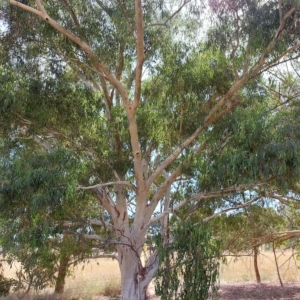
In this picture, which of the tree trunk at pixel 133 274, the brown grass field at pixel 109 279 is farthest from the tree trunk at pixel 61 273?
the tree trunk at pixel 133 274

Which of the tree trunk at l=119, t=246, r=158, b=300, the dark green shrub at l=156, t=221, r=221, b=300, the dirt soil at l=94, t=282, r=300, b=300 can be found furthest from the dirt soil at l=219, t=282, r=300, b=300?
the dark green shrub at l=156, t=221, r=221, b=300

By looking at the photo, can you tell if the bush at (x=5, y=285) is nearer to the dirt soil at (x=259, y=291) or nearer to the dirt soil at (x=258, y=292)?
the dirt soil at (x=258, y=292)

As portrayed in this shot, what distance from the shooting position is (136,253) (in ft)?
28.0

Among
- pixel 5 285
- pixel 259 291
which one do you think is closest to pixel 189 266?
pixel 5 285

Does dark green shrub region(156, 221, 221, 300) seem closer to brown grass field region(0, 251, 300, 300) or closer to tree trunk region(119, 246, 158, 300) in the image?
tree trunk region(119, 246, 158, 300)

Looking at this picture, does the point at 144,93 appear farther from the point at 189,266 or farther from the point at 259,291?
the point at 259,291

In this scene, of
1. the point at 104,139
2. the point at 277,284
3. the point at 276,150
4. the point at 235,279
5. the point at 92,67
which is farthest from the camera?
the point at 235,279

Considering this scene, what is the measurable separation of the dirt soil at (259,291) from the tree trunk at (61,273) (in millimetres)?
3877

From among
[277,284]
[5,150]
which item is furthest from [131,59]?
[277,284]

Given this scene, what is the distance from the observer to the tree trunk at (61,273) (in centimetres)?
986

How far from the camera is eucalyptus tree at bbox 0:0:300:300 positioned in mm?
7227

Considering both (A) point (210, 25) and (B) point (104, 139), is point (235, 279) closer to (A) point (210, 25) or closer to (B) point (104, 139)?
(B) point (104, 139)

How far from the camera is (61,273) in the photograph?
1120 centimetres

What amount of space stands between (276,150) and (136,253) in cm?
338
